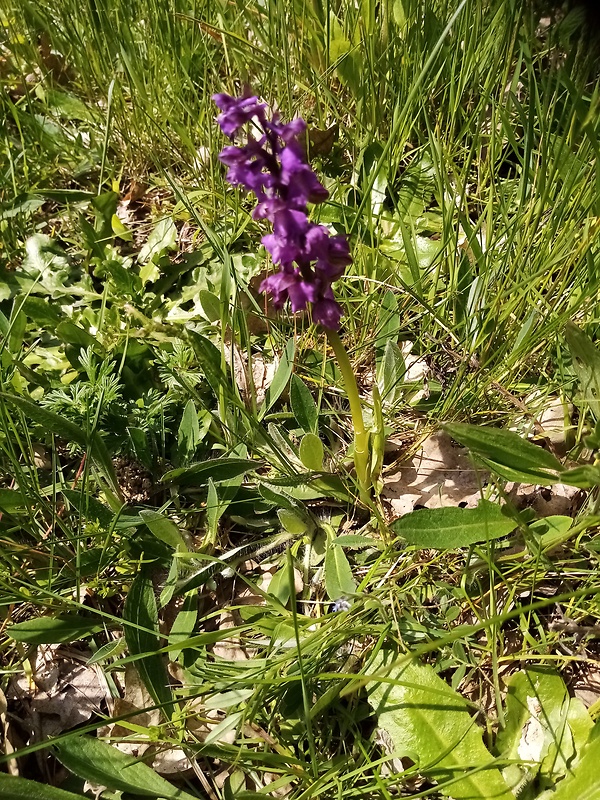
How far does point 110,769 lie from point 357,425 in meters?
0.85

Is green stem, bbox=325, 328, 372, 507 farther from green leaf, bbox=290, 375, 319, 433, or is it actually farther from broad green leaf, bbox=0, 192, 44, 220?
broad green leaf, bbox=0, 192, 44, 220

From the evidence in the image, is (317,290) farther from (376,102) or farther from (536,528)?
(376,102)

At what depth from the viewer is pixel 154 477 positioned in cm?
170

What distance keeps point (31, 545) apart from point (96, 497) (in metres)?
0.19

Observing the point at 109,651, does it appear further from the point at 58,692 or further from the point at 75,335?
the point at 75,335

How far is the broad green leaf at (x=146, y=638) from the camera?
1368 millimetres

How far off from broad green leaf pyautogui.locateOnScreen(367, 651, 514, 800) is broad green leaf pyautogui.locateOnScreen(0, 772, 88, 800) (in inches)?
24.3

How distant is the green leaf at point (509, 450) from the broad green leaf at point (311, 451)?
0.36 m

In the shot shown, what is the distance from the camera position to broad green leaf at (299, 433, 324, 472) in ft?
4.91

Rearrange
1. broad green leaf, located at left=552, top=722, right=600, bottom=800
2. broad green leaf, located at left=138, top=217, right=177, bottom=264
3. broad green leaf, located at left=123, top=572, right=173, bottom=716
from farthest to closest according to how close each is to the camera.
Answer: broad green leaf, located at left=138, top=217, right=177, bottom=264 < broad green leaf, located at left=123, top=572, right=173, bottom=716 < broad green leaf, located at left=552, top=722, right=600, bottom=800

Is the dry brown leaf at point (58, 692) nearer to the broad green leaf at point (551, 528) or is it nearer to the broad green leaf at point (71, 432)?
the broad green leaf at point (71, 432)

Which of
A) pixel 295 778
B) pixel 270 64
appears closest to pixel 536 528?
pixel 295 778

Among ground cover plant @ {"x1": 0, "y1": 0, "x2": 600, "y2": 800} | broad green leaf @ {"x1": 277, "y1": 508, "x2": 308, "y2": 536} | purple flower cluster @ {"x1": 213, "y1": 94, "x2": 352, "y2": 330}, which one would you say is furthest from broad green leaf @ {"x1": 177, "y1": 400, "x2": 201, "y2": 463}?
purple flower cluster @ {"x1": 213, "y1": 94, "x2": 352, "y2": 330}

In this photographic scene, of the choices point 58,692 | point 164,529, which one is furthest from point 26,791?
point 164,529
